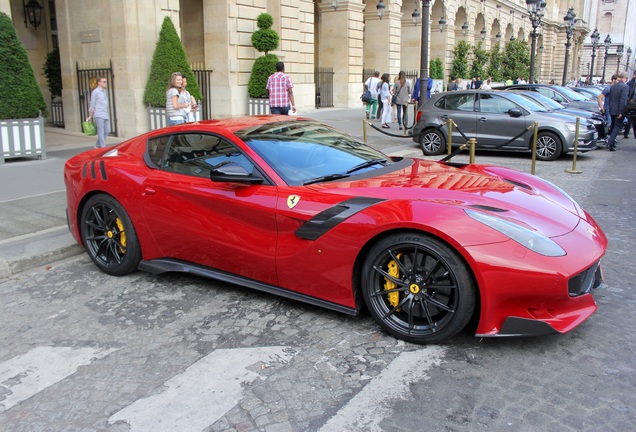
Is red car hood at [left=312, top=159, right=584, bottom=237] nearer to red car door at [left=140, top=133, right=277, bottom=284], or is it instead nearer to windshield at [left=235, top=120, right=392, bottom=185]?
windshield at [left=235, top=120, right=392, bottom=185]

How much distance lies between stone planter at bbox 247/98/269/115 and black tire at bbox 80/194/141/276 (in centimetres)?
1328

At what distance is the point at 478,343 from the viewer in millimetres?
3809

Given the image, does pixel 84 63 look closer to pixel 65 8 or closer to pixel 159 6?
pixel 65 8

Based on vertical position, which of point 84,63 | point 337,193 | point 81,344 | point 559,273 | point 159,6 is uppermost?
point 159,6

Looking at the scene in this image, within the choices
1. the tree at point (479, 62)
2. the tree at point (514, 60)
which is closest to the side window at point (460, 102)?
the tree at point (479, 62)

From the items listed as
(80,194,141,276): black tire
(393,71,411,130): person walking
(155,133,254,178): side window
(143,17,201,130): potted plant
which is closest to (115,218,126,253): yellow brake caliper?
(80,194,141,276): black tire

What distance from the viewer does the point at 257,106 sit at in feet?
61.7

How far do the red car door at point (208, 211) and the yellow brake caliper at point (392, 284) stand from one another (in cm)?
89

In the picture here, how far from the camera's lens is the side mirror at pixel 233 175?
4.29 m

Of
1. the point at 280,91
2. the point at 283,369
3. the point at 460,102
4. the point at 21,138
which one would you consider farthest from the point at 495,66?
the point at 283,369

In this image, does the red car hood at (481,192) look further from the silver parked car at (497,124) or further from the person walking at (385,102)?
the person walking at (385,102)

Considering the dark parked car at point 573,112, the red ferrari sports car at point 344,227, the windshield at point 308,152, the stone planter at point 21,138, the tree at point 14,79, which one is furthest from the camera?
the dark parked car at point 573,112

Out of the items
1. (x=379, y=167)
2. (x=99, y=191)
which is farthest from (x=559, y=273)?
(x=99, y=191)

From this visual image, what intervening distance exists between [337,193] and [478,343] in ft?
4.56
